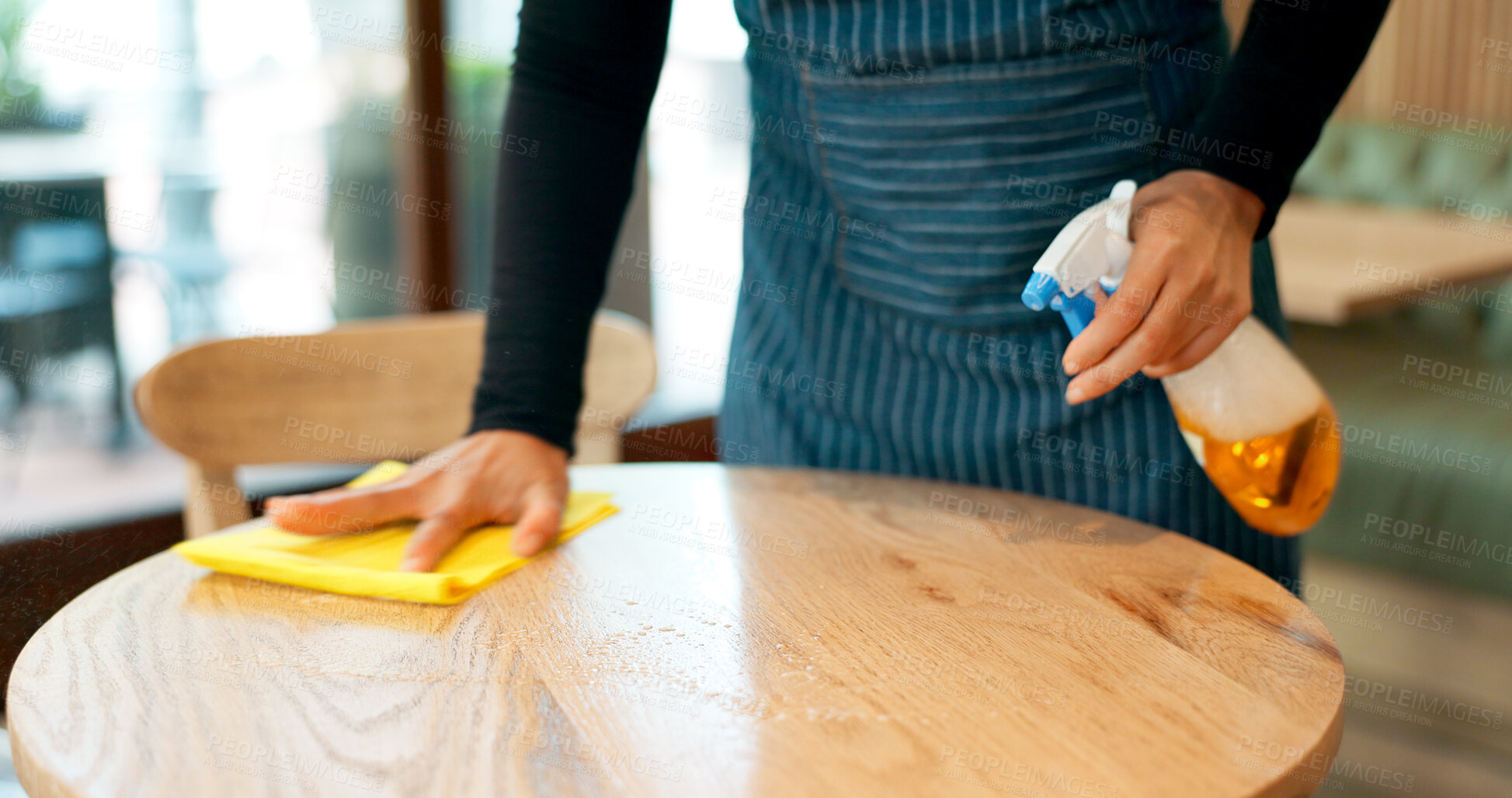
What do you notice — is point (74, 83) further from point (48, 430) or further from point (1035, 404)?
point (1035, 404)

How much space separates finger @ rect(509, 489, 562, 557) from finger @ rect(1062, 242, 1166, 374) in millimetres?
340

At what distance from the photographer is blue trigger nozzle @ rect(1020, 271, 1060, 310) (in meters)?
0.61

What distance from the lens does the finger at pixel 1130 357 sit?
2.00 ft

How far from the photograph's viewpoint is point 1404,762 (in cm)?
181

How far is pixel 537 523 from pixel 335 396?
20.9 inches

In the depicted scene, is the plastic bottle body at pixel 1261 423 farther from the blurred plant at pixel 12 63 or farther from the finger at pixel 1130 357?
the blurred plant at pixel 12 63

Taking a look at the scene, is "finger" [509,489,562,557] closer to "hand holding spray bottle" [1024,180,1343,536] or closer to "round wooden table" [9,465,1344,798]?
"round wooden table" [9,465,1344,798]

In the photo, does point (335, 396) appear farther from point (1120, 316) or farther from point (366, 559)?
point (1120, 316)

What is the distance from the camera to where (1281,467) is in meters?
0.70

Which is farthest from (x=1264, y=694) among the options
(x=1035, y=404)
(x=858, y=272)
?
(x=858, y=272)

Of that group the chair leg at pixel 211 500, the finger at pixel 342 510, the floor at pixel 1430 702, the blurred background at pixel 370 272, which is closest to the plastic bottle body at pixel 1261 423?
the finger at pixel 342 510

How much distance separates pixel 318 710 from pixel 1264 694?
1.41 ft

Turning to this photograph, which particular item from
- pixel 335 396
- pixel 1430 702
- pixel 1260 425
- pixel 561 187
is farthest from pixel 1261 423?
pixel 1430 702

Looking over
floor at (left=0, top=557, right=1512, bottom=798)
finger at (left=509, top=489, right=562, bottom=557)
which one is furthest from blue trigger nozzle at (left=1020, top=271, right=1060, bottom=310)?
floor at (left=0, top=557, right=1512, bottom=798)
